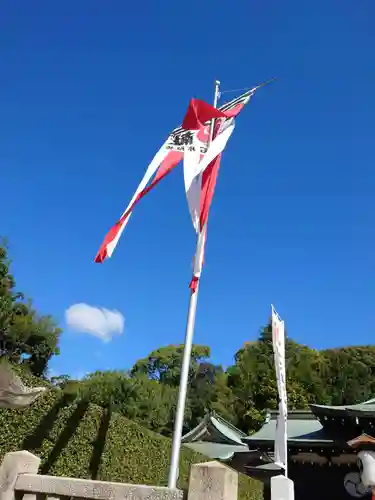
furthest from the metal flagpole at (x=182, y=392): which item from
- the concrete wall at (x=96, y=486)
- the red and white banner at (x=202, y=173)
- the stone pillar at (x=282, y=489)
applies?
the concrete wall at (x=96, y=486)

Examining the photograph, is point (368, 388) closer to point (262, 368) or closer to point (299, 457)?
point (262, 368)

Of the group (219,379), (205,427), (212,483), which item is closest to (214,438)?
(205,427)

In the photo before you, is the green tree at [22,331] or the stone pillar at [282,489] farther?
the green tree at [22,331]

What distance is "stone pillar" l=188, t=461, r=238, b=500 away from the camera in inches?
173

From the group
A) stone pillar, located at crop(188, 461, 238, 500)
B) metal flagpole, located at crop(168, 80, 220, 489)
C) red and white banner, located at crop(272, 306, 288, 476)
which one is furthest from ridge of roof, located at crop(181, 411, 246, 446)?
stone pillar, located at crop(188, 461, 238, 500)

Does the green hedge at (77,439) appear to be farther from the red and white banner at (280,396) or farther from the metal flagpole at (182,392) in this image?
the red and white banner at (280,396)

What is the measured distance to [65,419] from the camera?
8.00 metres

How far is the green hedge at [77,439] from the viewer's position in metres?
7.56

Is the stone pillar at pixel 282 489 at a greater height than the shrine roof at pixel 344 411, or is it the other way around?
the shrine roof at pixel 344 411

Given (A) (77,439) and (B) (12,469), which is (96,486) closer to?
(B) (12,469)

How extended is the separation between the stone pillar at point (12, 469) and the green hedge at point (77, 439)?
2.01 meters

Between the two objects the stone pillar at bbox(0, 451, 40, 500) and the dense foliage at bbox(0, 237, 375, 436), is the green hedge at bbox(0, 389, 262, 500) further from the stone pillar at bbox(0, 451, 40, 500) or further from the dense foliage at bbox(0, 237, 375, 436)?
the dense foliage at bbox(0, 237, 375, 436)

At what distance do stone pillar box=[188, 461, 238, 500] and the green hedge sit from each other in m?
4.13

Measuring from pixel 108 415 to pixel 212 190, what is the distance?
4.94 metres
